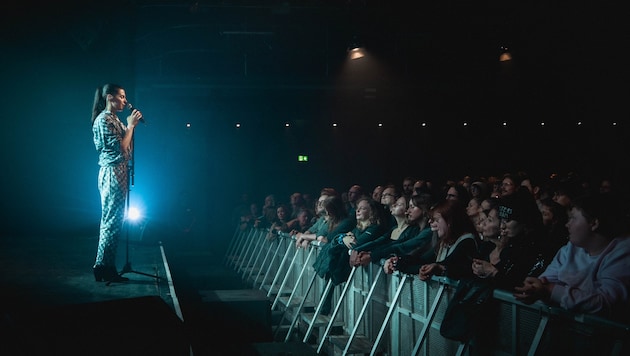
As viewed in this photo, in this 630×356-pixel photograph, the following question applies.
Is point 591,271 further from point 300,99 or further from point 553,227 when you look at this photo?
point 300,99

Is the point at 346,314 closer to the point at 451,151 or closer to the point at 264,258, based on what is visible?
the point at 264,258

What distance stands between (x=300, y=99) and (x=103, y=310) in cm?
1246

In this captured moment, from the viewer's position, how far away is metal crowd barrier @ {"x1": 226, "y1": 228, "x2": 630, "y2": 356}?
3070 millimetres

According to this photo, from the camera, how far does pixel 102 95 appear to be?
4.92 meters

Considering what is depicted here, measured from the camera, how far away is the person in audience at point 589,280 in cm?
277

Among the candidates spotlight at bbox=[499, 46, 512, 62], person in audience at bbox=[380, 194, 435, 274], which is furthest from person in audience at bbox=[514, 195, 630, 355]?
spotlight at bbox=[499, 46, 512, 62]

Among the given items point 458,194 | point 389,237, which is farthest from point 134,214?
point 389,237

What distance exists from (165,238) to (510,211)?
11.2 m

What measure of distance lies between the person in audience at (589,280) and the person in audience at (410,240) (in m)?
1.64

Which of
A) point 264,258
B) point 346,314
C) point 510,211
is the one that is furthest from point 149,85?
point 510,211

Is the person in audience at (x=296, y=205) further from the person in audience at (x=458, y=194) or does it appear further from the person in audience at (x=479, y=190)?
the person in audience at (x=458, y=194)

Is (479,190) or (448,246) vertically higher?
(479,190)

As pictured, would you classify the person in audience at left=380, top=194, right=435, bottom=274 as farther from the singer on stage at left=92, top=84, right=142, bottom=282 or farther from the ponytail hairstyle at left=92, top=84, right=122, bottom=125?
the ponytail hairstyle at left=92, top=84, right=122, bottom=125

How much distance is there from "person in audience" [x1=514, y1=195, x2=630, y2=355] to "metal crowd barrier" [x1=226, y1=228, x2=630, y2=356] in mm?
58
